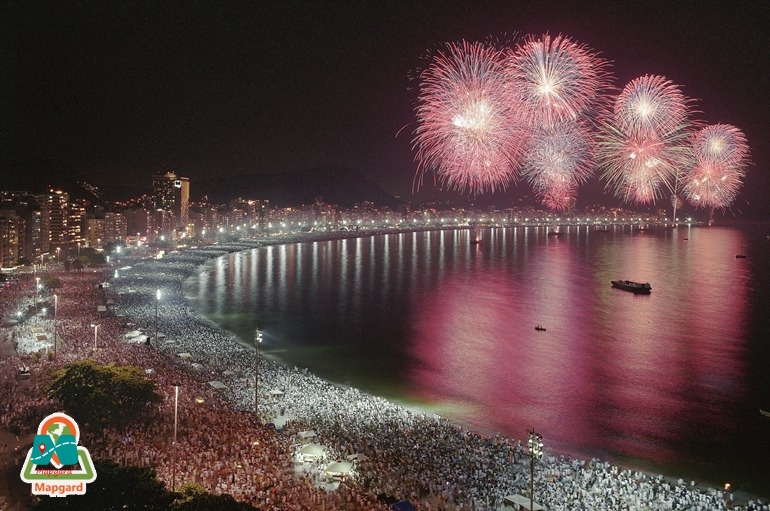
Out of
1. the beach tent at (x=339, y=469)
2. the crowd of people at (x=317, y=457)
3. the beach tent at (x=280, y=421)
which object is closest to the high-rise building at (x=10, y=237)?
the crowd of people at (x=317, y=457)

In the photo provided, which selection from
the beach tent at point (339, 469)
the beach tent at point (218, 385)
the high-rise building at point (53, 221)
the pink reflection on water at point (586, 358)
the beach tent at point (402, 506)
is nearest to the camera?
the beach tent at point (402, 506)

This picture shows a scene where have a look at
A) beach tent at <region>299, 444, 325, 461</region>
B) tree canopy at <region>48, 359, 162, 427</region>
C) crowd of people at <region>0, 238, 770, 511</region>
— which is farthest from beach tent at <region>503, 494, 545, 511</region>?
tree canopy at <region>48, 359, 162, 427</region>

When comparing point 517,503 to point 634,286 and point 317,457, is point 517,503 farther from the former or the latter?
point 634,286

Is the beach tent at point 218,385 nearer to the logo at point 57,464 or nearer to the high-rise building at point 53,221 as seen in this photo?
the logo at point 57,464

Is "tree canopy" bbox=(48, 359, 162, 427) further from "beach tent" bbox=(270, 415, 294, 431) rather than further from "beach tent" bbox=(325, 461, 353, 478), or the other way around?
"beach tent" bbox=(325, 461, 353, 478)

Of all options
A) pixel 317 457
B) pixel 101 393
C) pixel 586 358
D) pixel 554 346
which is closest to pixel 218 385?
pixel 101 393

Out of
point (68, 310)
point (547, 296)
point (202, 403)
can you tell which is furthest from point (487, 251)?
point (202, 403)
